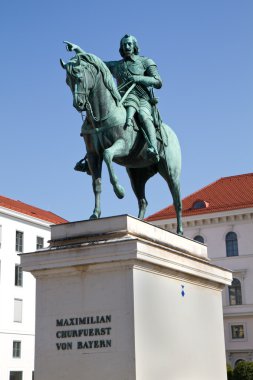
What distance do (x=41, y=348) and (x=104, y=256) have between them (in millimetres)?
1768

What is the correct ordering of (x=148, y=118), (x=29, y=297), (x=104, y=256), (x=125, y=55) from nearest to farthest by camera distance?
(x=104, y=256)
(x=148, y=118)
(x=125, y=55)
(x=29, y=297)

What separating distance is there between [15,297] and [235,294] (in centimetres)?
1835

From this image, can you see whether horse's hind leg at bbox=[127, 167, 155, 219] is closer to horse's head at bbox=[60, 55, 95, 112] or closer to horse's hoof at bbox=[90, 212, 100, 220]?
horse's hoof at bbox=[90, 212, 100, 220]

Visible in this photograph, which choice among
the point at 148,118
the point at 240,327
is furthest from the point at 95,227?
the point at 240,327

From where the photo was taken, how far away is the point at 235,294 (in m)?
51.0

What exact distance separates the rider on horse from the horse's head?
106 cm

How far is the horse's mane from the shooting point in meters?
10.1

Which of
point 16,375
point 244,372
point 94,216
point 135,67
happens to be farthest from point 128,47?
point 16,375

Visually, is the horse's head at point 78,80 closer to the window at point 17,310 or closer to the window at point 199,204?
the window at point 17,310

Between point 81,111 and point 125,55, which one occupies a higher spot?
point 125,55

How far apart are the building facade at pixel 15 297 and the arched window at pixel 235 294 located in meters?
17.2

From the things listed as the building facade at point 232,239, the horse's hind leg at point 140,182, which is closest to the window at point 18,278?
the building facade at point 232,239

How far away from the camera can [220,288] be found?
12.2m

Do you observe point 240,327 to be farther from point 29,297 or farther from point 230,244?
point 29,297
